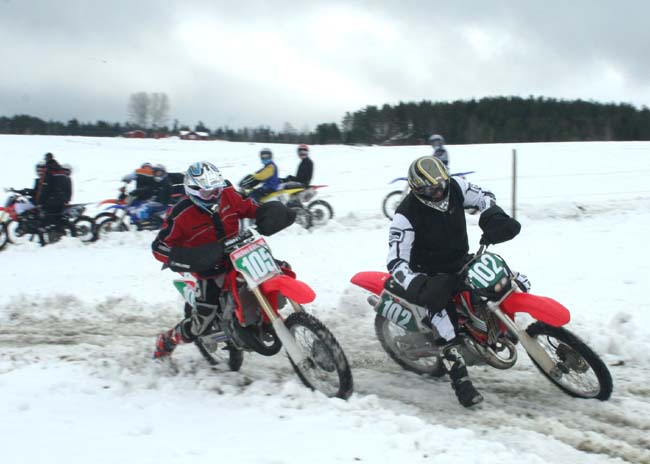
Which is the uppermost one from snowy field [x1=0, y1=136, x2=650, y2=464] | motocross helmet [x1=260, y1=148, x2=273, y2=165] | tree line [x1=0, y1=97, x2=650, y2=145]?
tree line [x1=0, y1=97, x2=650, y2=145]

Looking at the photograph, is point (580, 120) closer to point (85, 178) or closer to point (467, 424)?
point (85, 178)

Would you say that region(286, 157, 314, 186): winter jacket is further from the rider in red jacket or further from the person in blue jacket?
the rider in red jacket

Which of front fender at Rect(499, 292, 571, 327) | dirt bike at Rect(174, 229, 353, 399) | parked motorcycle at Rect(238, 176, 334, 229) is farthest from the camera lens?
parked motorcycle at Rect(238, 176, 334, 229)

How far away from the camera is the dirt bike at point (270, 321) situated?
4.71m

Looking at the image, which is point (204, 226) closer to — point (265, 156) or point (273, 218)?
point (273, 218)

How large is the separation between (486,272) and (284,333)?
5.65 feet

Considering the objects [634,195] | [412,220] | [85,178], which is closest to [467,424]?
[412,220]

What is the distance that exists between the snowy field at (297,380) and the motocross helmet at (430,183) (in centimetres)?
165

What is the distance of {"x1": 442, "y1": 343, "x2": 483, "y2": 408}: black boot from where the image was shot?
4.67 meters

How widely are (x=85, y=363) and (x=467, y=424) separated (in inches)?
141

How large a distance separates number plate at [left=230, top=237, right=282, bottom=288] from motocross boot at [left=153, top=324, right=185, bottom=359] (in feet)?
3.53

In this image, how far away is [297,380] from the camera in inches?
204

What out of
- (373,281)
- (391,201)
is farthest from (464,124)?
(373,281)

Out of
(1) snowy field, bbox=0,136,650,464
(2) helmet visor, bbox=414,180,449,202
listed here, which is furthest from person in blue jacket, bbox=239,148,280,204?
(2) helmet visor, bbox=414,180,449,202
